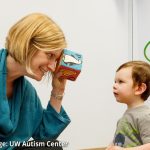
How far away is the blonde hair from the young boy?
0.86ft

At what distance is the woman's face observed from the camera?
2.76 ft

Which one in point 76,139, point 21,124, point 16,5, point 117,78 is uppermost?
point 16,5

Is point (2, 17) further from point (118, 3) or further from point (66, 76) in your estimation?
point (118, 3)

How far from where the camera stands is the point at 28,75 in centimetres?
86

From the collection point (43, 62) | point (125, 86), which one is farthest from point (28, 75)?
point (125, 86)

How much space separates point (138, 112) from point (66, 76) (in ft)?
0.82

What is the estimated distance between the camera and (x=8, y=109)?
0.86 m

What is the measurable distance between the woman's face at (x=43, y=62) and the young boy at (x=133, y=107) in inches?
9.8

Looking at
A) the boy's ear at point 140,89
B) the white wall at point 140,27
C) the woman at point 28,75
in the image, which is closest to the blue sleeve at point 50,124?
the woman at point 28,75

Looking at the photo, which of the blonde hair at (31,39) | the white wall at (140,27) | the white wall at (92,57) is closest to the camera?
the blonde hair at (31,39)

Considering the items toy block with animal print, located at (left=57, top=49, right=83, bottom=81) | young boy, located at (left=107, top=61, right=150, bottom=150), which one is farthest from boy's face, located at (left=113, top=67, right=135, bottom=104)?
toy block with animal print, located at (left=57, top=49, right=83, bottom=81)

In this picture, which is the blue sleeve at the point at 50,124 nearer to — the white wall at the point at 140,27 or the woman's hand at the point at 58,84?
the woman's hand at the point at 58,84

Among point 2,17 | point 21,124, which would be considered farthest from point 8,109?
point 2,17

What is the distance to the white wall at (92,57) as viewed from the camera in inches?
53.6
